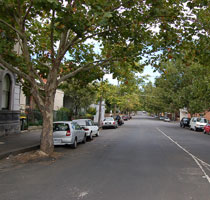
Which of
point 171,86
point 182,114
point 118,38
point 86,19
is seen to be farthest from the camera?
point 182,114

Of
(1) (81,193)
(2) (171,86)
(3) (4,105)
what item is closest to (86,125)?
(3) (4,105)

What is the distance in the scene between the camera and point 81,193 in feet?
18.0

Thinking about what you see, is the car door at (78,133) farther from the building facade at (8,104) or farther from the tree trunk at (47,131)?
the building facade at (8,104)

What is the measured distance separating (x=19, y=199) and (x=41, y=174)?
219 centimetres

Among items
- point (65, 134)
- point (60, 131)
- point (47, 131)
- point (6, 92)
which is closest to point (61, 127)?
point (60, 131)

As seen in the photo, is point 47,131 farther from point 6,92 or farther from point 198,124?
point 198,124

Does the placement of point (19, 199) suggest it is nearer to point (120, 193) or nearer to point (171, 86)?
point (120, 193)

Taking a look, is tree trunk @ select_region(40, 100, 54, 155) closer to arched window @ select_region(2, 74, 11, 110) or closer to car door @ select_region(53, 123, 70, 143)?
car door @ select_region(53, 123, 70, 143)

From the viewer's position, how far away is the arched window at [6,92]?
17.0 meters

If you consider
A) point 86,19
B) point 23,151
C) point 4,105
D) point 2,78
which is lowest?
point 23,151

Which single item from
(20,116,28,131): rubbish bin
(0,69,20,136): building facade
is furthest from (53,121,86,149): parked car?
(20,116,28,131): rubbish bin

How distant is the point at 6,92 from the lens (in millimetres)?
17266

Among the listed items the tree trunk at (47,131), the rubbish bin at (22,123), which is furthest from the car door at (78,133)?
the rubbish bin at (22,123)

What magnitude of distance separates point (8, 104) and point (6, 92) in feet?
2.71
